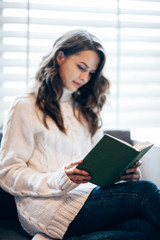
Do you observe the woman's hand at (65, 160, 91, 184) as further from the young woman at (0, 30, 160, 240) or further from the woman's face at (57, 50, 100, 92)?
the woman's face at (57, 50, 100, 92)

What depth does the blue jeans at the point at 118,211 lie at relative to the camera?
1.15m

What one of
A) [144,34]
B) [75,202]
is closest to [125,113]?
[144,34]

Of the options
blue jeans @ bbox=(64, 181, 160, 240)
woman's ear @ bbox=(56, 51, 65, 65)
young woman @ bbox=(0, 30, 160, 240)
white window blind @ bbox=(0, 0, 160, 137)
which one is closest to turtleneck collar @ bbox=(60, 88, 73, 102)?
young woman @ bbox=(0, 30, 160, 240)

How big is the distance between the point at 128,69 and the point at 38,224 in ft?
4.17

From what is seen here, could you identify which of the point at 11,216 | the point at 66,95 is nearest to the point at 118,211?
the point at 11,216

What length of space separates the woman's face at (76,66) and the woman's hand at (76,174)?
0.49 metres

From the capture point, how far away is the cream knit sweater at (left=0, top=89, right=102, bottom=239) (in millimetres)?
1149

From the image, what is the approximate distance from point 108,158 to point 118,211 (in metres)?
0.31

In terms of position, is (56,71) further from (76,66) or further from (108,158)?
(108,158)

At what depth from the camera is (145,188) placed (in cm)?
117

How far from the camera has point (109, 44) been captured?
1995 millimetres

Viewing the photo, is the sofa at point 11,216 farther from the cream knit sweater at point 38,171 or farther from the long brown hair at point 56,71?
the long brown hair at point 56,71

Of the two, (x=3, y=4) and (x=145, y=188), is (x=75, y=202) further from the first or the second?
(x=3, y=4)

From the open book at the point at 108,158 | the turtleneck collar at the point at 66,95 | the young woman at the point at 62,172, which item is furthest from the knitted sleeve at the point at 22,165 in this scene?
the turtleneck collar at the point at 66,95
